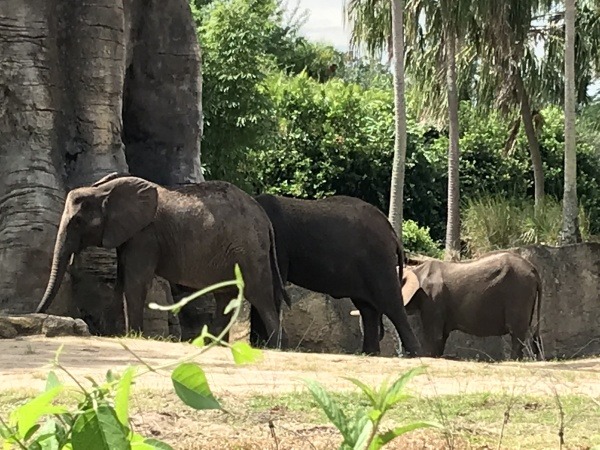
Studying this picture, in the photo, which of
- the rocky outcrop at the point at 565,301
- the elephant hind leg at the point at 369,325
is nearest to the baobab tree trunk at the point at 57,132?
the elephant hind leg at the point at 369,325

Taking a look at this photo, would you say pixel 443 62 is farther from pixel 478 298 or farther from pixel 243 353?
pixel 243 353

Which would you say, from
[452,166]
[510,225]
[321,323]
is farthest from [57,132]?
[452,166]

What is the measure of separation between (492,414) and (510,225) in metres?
15.5

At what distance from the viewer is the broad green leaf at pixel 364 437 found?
1.77 m

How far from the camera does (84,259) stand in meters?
12.2

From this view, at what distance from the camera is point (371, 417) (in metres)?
1.72

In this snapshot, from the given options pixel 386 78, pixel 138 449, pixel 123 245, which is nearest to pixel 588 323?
pixel 123 245

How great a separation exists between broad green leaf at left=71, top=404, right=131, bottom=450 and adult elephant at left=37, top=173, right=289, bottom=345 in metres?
9.66

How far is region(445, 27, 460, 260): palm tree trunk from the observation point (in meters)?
22.8

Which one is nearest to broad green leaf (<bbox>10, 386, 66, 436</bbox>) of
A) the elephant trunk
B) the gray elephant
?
the elephant trunk

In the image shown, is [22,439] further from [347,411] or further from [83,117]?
[83,117]

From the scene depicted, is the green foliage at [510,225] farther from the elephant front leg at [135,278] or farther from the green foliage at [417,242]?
the elephant front leg at [135,278]

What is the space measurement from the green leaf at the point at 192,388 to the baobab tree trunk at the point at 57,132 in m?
10.3

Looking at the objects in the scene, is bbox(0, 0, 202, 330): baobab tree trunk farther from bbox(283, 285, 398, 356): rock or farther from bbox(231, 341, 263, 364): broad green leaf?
bbox(231, 341, 263, 364): broad green leaf
